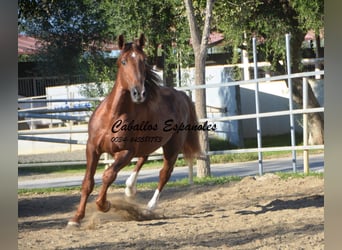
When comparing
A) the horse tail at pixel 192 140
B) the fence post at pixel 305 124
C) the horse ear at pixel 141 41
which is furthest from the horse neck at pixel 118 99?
the fence post at pixel 305 124

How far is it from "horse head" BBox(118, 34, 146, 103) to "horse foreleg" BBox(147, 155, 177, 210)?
0.64 m

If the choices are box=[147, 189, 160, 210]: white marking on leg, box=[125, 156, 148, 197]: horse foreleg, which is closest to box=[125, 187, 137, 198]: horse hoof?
box=[125, 156, 148, 197]: horse foreleg

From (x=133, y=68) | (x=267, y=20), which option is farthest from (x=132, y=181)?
(x=267, y=20)

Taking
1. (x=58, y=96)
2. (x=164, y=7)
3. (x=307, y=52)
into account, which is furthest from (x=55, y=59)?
(x=307, y=52)

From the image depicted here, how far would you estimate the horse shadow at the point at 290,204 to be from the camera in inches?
219

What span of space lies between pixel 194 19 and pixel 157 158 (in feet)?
3.47

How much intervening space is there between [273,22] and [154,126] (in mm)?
1197

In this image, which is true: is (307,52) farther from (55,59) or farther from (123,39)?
(55,59)

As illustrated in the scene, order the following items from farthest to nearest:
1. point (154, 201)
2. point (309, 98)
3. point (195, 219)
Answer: point (309, 98), point (154, 201), point (195, 219)

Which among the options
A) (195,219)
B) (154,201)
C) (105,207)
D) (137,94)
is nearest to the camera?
(137,94)

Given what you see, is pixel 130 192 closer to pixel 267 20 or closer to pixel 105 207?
pixel 105 207

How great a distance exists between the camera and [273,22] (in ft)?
18.0

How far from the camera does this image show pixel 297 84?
18.3 feet

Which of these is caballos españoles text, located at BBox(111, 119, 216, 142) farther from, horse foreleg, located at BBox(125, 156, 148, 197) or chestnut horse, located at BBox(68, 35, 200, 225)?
horse foreleg, located at BBox(125, 156, 148, 197)
